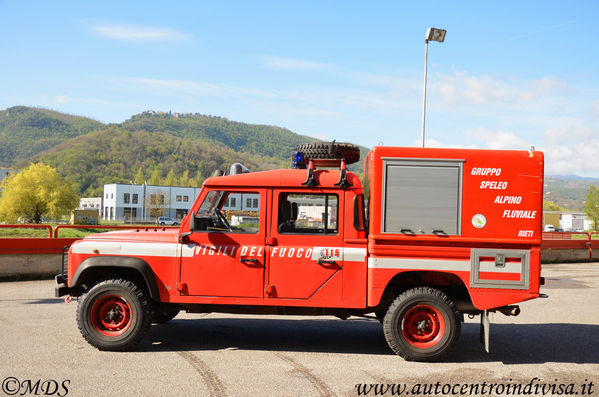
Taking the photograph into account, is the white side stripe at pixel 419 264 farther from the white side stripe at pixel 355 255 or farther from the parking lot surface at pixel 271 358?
the parking lot surface at pixel 271 358

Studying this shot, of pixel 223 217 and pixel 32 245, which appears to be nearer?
pixel 223 217

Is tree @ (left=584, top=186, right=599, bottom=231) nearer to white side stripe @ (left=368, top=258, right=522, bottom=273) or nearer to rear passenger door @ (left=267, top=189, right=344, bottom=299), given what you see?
white side stripe @ (left=368, top=258, right=522, bottom=273)

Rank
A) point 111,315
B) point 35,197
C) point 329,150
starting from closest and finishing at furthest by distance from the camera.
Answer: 1. point 111,315
2. point 329,150
3. point 35,197

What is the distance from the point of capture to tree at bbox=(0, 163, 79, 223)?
253 feet

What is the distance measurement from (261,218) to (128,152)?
189m

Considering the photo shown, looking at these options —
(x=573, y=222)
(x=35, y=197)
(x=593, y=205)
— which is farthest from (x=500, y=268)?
(x=573, y=222)

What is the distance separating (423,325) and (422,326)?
0.02 m

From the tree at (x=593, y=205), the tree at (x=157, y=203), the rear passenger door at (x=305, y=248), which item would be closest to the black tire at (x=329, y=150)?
the rear passenger door at (x=305, y=248)

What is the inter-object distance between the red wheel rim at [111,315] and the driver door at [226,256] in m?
0.83

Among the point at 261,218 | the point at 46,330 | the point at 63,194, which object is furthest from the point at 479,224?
the point at 63,194

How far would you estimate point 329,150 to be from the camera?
7.02 m

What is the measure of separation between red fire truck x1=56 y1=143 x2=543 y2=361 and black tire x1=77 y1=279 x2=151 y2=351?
1cm

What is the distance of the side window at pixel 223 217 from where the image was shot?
21.2 ft

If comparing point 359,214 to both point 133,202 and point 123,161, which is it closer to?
point 133,202
